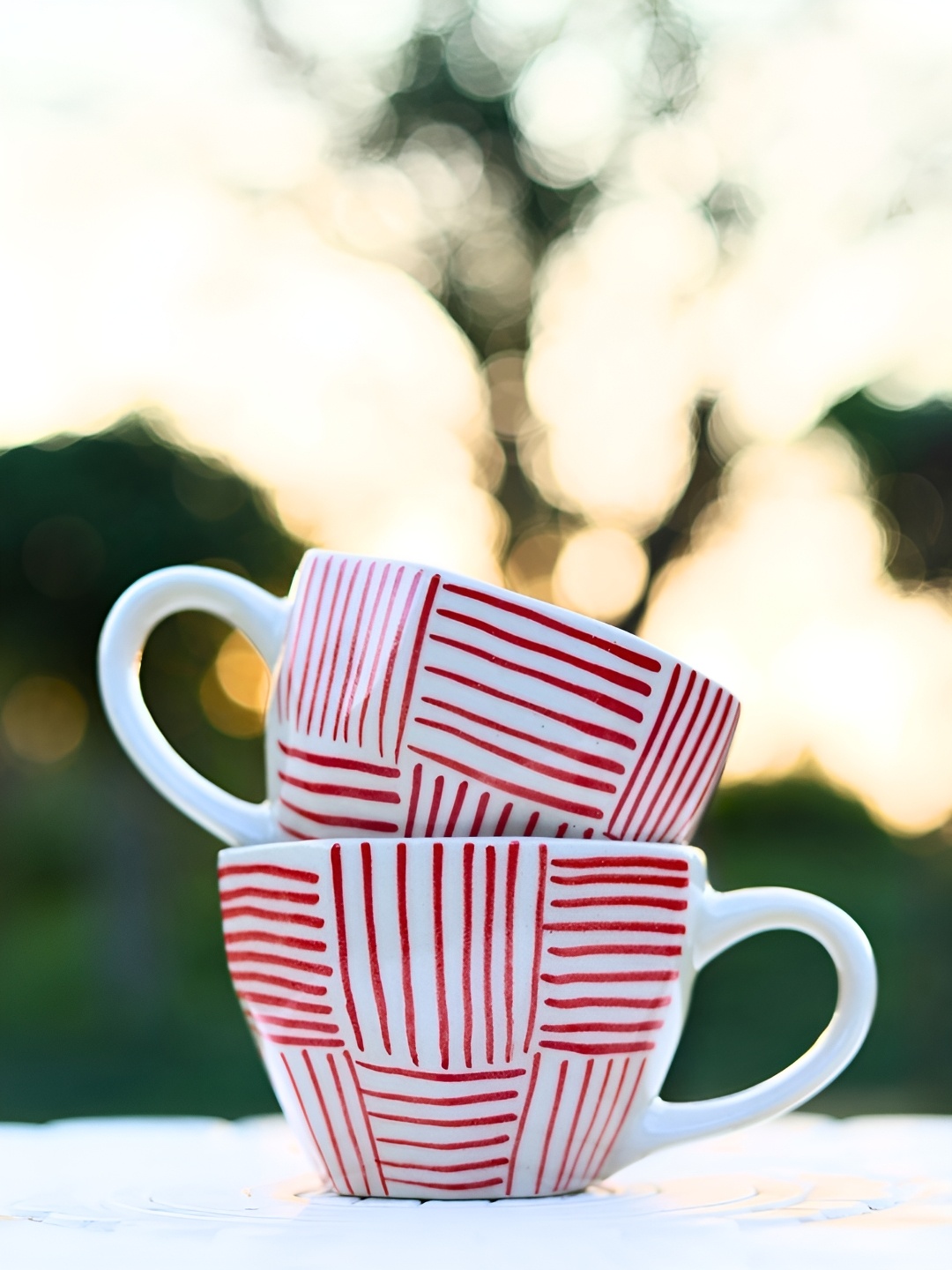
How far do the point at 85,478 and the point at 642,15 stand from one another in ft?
5.90

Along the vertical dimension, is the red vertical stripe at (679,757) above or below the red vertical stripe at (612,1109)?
above

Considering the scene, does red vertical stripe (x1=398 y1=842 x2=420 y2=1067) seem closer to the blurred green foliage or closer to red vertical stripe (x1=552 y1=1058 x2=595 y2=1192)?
red vertical stripe (x1=552 y1=1058 x2=595 y2=1192)

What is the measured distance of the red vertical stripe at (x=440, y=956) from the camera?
464 millimetres

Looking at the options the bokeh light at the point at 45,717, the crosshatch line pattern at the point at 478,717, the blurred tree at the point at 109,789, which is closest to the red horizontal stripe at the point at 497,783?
the crosshatch line pattern at the point at 478,717

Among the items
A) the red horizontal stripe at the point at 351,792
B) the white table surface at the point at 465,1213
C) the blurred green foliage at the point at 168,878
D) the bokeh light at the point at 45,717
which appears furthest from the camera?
the bokeh light at the point at 45,717

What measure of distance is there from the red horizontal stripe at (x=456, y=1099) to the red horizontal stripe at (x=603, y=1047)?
0.07 feet

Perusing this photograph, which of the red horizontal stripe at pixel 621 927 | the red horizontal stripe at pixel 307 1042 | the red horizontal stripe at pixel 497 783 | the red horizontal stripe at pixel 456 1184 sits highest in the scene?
the red horizontal stripe at pixel 497 783

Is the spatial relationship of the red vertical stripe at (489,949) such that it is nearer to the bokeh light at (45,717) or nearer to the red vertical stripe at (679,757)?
the red vertical stripe at (679,757)

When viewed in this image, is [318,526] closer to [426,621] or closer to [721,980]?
[721,980]

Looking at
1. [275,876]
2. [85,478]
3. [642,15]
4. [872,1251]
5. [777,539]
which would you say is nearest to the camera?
[872,1251]

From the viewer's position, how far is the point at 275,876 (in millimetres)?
491

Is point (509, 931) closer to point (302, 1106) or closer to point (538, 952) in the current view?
point (538, 952)

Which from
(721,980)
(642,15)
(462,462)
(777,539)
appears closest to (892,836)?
(721,980)

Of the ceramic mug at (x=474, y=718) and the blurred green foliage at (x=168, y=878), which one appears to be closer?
the ceramic mug at (x=474, y=718)
